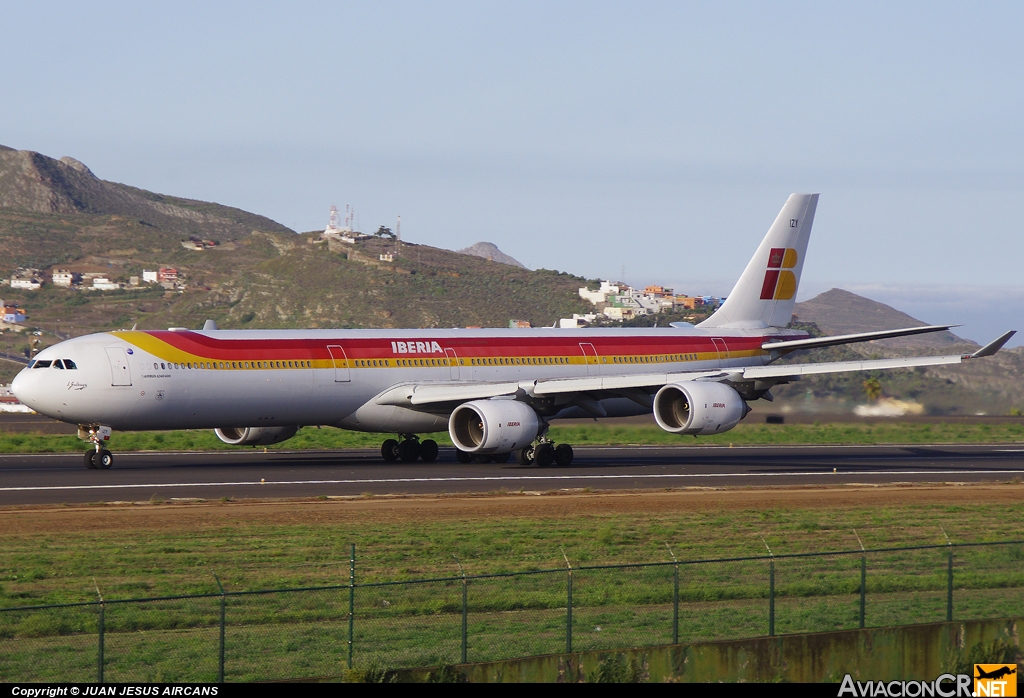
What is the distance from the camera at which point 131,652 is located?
614 inches

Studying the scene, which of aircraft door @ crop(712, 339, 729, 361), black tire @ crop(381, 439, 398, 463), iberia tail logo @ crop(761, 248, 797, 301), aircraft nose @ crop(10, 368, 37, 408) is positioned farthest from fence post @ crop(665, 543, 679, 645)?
iberia tail logo @ crop(761, 248, 797, 301)

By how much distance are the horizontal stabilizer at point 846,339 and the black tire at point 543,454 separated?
432 inches

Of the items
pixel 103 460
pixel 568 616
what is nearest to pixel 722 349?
pixel 103 460

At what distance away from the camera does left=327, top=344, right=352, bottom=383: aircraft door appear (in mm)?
38406

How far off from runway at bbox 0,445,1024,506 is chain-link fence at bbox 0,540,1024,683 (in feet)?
47.1

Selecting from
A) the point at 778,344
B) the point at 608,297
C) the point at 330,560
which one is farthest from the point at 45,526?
the point at 608,297

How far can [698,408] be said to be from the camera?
3803 cm

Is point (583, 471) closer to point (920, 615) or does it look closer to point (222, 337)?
point (222, 337)

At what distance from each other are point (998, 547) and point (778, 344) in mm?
29040

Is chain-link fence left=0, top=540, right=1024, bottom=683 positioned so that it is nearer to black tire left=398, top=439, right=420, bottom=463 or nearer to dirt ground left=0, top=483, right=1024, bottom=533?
dirt ground left=0, top=483, right=1024, bottom=533

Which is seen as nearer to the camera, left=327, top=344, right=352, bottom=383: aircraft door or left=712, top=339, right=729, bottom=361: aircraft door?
left=327, top=344, right=352, bottom=383: aircraft door

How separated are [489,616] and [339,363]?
2220 cm

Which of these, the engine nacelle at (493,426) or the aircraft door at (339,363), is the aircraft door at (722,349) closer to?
the engine nacelle at (493,426)

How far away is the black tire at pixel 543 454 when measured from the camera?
40438mm
